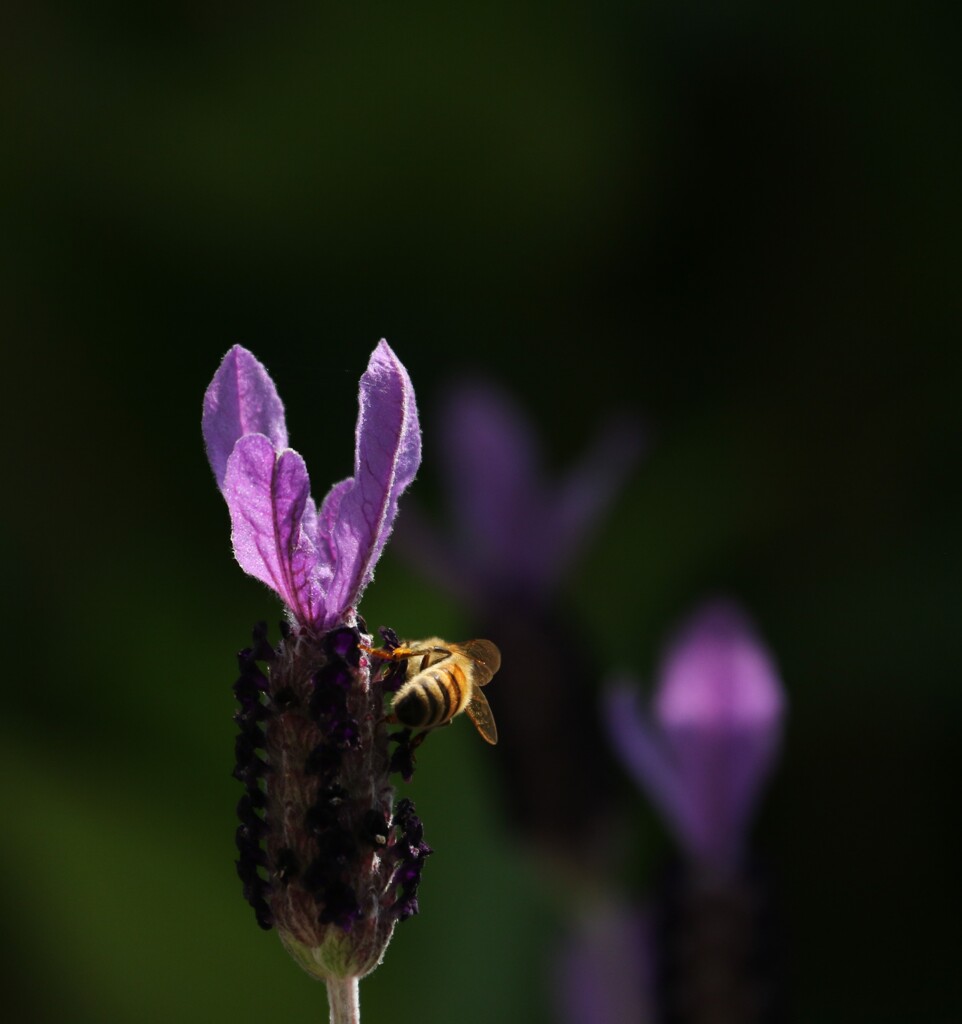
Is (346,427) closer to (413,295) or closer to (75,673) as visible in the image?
(413,295)

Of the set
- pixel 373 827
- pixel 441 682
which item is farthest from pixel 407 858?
pixel 441 682

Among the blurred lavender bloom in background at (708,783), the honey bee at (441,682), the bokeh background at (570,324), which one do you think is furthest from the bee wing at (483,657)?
the bokeh background at (570,324)

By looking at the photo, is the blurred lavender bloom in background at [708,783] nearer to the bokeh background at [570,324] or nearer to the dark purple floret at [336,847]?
the dark purple floret at [336,847]

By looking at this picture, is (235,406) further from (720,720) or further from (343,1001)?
(720,720)

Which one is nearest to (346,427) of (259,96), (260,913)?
(259,96)

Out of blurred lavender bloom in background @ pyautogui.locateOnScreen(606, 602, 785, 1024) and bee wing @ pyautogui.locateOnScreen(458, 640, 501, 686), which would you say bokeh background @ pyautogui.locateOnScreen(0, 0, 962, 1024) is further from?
bee wing @ pyautogui.locateOnScreen(458, 640, 501, 686)
